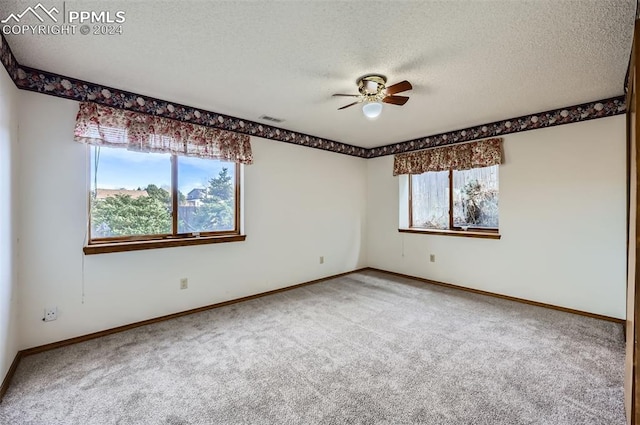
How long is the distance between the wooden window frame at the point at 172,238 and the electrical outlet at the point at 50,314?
0.53m

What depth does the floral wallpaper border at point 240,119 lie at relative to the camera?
2.40m

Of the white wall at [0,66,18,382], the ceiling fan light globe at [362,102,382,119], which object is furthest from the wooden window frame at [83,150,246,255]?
the ceiling fan light globe at [362,102,382,119]

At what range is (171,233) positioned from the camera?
3.25 metres

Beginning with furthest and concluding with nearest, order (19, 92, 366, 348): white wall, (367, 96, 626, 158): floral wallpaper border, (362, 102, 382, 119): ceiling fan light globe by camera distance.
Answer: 1. (367, 96, 626, 158): floral wallpaper border
2. (362, 102, 382, 119): ceiling fan light globe
3. (19, 92, 366, 348): white wall

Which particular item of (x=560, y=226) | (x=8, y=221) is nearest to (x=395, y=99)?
(x=560, y=226)

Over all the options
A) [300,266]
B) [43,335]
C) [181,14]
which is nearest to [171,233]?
[43,335]

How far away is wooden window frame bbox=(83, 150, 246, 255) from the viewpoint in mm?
2723

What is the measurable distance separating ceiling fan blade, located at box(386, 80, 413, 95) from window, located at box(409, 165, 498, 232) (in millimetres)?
2402

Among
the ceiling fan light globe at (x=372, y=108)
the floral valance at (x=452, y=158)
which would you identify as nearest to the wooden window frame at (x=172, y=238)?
the ceiling fan light globe at (x=372, y=108)

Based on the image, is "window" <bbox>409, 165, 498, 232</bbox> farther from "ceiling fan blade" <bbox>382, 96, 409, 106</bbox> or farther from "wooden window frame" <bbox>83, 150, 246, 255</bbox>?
"wooden window frame" <bbox>83, 150, 246, 255</bbox>

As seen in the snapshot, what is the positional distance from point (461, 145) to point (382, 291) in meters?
2.44

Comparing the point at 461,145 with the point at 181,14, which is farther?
the point at 461,145

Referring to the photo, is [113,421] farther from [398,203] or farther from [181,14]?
[398,203]

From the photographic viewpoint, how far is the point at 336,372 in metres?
2.13
